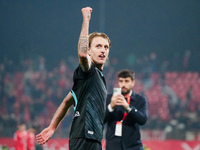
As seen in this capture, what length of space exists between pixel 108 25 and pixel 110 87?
379cm

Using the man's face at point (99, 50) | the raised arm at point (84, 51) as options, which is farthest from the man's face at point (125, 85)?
the raised arm at point (84, 51)

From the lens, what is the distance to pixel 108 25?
1630cm

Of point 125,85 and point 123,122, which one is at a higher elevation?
point 125,85

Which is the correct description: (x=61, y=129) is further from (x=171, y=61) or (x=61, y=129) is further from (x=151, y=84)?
(x=171, y=61)

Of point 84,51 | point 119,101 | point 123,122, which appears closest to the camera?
point 84,51

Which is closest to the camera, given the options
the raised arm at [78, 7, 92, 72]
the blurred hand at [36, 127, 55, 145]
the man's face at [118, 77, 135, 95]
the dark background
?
the raised arm at [78, 7, 92, 72]

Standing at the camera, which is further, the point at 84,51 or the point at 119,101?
the point at 119,101

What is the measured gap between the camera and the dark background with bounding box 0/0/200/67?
1579 centimetres

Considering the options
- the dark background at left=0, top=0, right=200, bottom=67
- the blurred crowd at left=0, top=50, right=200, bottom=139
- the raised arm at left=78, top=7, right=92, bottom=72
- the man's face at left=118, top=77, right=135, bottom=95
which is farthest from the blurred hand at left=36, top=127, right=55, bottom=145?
the dark background at left=0, top=0, right=200, bottom=67

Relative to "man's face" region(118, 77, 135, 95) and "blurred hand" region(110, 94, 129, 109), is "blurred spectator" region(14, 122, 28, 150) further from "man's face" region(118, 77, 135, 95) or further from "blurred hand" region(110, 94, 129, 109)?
"blurred hand" region(110, 94, 129, 109)

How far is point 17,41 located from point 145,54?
6035mm

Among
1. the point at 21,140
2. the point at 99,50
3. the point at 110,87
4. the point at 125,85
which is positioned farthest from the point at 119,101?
the point at 110,87

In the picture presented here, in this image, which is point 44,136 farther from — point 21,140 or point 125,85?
point 21,140

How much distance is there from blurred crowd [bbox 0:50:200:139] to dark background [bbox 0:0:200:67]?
3.08 feet
